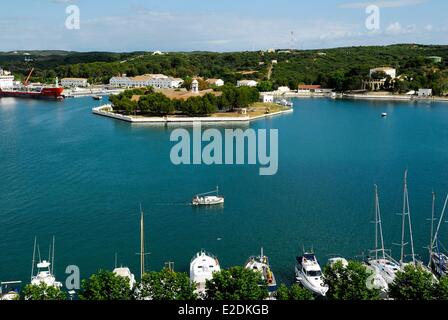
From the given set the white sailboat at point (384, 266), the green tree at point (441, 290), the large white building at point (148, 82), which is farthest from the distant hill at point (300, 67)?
→ the green tree at point (441, 290)

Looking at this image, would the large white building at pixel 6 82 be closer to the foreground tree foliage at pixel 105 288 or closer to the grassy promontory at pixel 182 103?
the grassy promontory at pixel 182 103

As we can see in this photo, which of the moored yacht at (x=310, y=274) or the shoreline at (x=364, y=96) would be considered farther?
the shoreline at (x=364, y=96)

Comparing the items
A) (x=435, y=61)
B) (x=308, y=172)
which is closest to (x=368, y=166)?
(x=308, y=172)

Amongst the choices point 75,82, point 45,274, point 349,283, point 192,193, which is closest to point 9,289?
point 45,274

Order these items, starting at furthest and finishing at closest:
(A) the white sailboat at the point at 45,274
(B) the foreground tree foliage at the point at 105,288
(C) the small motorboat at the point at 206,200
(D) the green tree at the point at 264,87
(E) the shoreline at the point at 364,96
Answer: (D) the green tree at the point at 264,87, (E) the shoreline at the point at 364,96, (C) the small motorboat at the point at 206,200, (A) the white sailboat at the point at 45,274, (B) the foreground tree foliage at the point at 105,288

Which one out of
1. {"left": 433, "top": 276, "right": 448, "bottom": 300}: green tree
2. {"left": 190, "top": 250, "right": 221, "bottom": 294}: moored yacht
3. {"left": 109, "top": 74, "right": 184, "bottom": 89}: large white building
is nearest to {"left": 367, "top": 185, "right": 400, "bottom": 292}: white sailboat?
{"left": 433, "top": 276, "right": 448, "bottom": 300}: green tree

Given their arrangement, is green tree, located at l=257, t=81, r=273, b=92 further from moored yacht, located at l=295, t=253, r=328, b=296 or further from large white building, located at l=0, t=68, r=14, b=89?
moored yacht, located at l=295, t=253, r=328, b=296

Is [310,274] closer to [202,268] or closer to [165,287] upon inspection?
[202,268]

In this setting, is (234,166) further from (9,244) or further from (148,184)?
(9,244)
